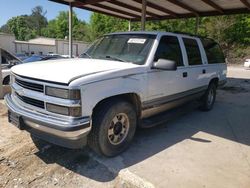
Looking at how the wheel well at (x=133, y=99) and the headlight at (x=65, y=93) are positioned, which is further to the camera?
the wheel well at (x=133, y=99)

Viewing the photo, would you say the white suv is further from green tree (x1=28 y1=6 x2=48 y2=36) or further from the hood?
green tree (x1=28 y1=6 x2=48 y2=36)

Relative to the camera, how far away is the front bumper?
3.21 meters

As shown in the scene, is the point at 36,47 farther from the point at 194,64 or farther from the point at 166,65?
the point at 166,65

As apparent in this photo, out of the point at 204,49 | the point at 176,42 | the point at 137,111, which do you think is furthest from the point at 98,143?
the point at 204,49

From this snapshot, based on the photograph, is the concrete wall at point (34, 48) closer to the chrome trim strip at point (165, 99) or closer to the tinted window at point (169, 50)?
the chrome trim strip at point (165, 99)

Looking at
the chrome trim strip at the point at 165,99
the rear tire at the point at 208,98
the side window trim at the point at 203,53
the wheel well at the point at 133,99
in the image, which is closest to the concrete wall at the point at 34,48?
the rear tire at the point at 208,98

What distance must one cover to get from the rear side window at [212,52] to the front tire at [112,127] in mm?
3615

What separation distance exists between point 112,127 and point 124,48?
5.19ft

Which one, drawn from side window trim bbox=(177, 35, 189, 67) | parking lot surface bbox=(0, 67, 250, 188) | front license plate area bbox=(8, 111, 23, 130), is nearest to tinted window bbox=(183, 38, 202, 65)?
side window trim bbox=(177, 35, 189, 67)

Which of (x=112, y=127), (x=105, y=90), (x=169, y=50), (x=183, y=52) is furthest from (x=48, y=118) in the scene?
(x=183, y=52)

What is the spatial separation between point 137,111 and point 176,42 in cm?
188

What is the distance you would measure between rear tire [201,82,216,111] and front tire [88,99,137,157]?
11.5 ft

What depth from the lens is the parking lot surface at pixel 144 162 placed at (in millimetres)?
3416

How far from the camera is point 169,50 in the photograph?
500 centimetres
